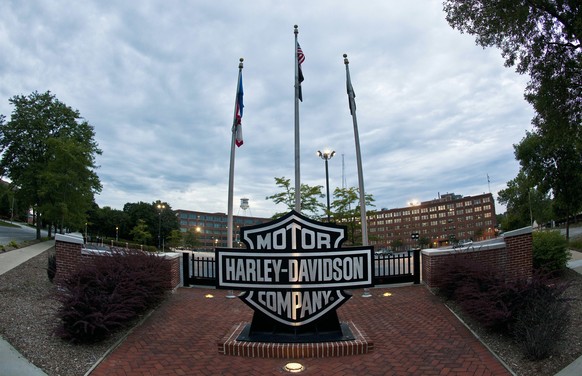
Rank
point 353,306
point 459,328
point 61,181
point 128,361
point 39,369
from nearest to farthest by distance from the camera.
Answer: point 39,369 < point 128,361 < point 459,328 < point 353,306 < point 61,181

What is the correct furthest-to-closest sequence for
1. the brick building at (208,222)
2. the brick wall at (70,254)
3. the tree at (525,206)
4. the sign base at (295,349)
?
1. the brick building at (208,222)
2. the tree at (525,206)
3. the brick wall at (70,254)
4. the sign base at (295,349)

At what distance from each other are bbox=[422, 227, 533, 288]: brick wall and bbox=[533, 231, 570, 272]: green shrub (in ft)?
4.51

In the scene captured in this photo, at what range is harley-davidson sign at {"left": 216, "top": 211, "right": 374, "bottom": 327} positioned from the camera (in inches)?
242

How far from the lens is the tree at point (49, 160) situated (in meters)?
27.5

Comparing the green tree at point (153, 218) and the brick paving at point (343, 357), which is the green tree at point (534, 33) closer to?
the brick paving at point (343, 357)

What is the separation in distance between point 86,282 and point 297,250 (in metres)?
4.59

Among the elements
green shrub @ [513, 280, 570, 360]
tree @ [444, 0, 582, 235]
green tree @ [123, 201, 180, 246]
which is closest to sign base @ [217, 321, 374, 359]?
green shrub @ [513, 280, 570, 360]

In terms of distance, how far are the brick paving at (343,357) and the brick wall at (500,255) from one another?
1.45 m

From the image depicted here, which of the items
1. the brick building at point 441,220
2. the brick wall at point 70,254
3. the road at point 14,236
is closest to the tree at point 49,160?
the road at point 14,236

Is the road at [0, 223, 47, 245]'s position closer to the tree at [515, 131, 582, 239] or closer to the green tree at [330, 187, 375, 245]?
the green tree at [330, 187, 375, 245]

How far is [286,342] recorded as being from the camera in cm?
603

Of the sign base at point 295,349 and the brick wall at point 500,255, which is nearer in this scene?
the sign base at point 295,349

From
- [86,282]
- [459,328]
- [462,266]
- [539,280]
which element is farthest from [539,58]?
[86,282]

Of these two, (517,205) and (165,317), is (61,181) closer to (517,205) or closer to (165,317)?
(165,317)
